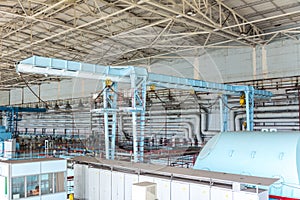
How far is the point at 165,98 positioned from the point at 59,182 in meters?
15.6

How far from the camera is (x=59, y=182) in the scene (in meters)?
10.5

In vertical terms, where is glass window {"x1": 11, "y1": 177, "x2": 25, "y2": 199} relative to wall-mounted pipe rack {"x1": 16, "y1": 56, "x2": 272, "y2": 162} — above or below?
below

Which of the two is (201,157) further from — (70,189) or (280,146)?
(70,189)

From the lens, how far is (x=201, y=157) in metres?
12.2

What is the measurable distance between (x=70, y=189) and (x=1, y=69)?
29.0m

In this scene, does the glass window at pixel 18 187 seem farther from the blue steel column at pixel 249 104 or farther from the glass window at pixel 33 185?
the blue steel column at pixel 249 104

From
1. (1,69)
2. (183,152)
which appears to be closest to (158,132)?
(183,152)

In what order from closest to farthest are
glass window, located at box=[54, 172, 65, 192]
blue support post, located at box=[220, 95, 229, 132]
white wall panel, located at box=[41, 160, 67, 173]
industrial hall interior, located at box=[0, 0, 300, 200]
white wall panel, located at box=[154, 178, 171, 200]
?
white wall panel, located at box=[154, 178, 171, 200]
industrial hall interior, located at box=[0, 0, 300, 200]
white wall panel, located at box=[41, 160, 67, 173]
glass window, located at box=[54, 172, 65, 192]
blue support post, located at box=[220, 95, 229, 132]

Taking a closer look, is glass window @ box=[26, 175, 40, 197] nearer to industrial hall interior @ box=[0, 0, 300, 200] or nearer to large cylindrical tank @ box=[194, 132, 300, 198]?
industrial hall interior @ box=[0, 0, 300, 200]

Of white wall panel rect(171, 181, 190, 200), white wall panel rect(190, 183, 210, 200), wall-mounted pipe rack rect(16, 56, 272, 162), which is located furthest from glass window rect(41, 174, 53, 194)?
white wall panel rect(190, 183, 210, 200)

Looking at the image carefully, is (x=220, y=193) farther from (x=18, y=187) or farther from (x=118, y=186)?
Result: (x=18, y=187)

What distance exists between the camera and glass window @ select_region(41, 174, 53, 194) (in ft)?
33.0

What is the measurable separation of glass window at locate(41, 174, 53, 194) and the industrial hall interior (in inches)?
1.4

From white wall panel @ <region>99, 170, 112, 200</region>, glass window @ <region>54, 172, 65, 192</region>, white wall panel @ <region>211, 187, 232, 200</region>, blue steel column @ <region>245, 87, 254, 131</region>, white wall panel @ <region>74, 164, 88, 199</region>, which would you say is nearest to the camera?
white wall panel @ <region>211, 187, 232, 200</region>
